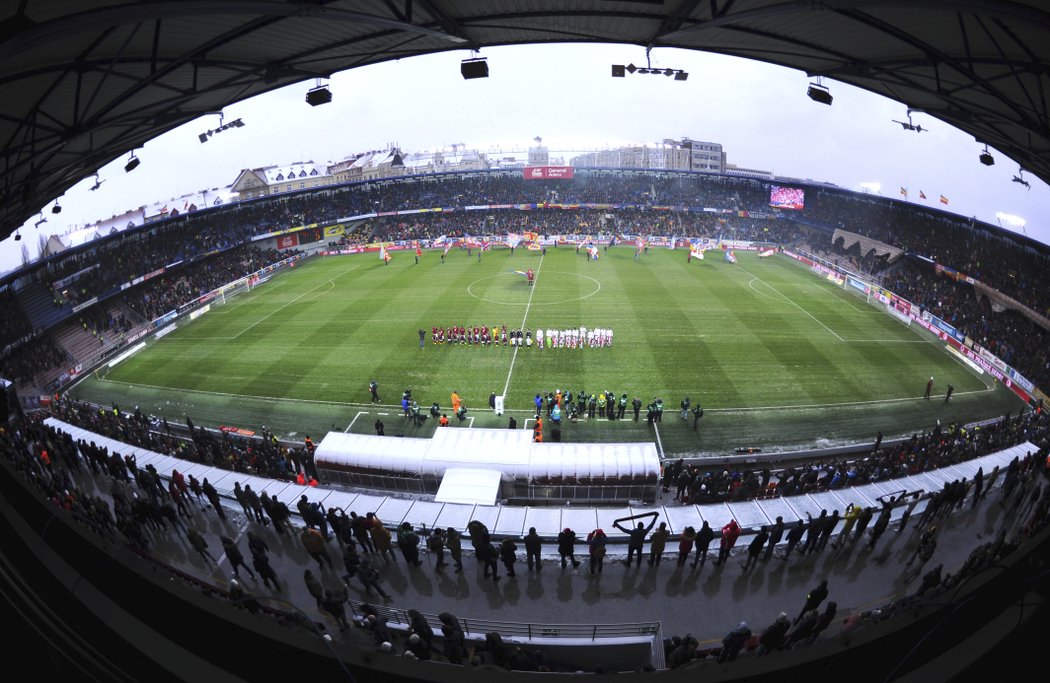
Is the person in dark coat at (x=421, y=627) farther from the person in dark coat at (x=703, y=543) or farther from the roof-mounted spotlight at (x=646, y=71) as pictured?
the roof-mounted spotlight at (x=646, y=71)

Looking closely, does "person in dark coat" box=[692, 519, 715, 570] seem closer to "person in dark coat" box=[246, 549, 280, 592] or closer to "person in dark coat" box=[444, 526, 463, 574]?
"person in dark coat" box=[444, 526, 463, 574]

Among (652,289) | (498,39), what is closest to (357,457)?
(498,39)

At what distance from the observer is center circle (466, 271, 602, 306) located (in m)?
33.2

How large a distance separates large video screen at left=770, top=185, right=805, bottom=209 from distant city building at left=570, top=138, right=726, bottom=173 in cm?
5316

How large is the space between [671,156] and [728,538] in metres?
131

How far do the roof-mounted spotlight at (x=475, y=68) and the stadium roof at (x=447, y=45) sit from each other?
0.68 m

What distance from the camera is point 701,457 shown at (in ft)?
55.6

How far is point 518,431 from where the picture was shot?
14883mm

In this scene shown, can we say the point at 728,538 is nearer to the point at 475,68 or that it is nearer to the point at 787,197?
the point at 475,68

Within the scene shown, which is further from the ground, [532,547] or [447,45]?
[447,45]

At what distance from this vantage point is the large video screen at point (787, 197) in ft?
174

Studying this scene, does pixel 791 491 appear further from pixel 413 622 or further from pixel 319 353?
pixel 319 353

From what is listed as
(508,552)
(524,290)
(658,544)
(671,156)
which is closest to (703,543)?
(658,544)

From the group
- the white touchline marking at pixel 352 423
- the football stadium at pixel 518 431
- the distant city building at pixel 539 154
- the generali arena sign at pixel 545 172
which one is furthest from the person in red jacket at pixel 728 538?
the distant city building at pixel 539 154
